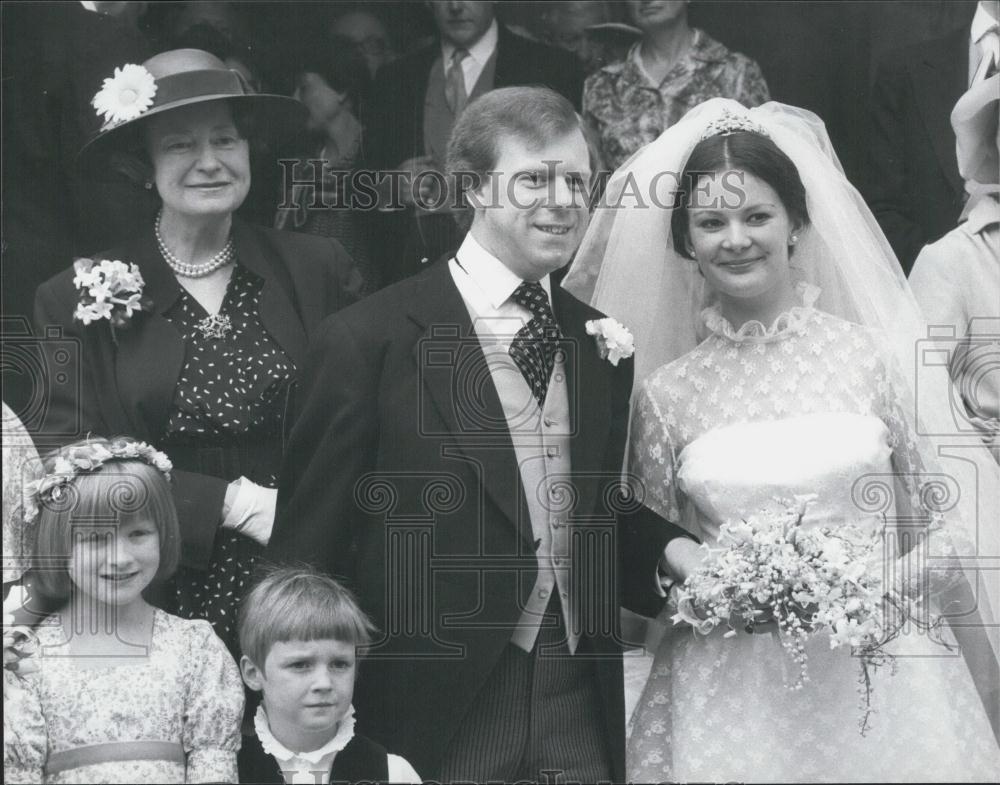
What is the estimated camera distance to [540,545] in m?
4.46

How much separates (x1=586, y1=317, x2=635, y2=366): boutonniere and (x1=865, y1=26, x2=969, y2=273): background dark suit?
3.63 feet

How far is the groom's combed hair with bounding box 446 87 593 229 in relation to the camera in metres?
4.53

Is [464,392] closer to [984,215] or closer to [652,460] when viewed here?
[652,460]

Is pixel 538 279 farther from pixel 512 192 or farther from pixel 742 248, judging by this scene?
pixel 742 248

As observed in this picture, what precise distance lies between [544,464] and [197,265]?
1217mm

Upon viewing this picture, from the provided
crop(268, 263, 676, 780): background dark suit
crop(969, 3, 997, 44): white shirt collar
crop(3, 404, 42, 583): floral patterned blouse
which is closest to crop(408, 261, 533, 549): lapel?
crop(268, 263, 676, 780): background dark suit

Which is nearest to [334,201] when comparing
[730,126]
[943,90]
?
[730,126]

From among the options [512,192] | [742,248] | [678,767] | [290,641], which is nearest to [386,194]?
[512,192]

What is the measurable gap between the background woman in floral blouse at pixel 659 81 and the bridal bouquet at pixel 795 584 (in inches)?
57.2

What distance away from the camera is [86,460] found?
179 inches

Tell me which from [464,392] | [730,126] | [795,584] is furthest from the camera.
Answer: [730,126]

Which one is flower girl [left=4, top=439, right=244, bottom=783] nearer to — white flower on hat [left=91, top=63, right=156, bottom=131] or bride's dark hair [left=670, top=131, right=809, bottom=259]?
white flower on hat [left=91, top=63, right=156, bottom=131]

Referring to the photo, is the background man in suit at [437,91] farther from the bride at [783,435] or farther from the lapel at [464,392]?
the lapel at [464,392]

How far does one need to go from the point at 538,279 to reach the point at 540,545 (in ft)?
2.38
